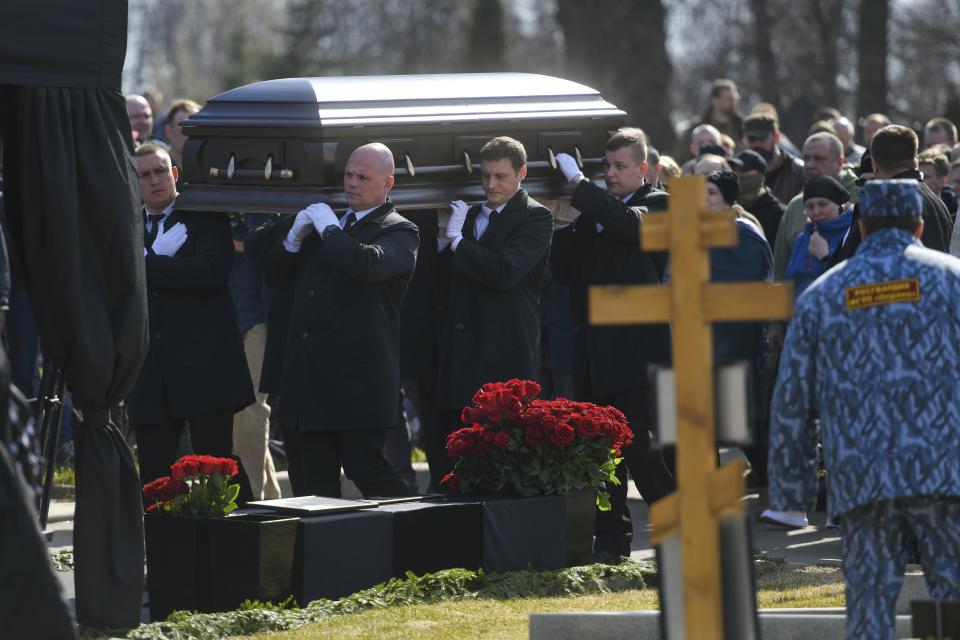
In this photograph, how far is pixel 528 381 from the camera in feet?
26.8

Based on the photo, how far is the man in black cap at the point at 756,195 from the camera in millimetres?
11180

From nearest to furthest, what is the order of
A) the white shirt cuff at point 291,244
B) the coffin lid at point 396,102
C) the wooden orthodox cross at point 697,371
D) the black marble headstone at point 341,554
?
the wooden orthodox cross at point 697,371 → the black marble headstone at point 341,554 → the white shirt cuff at point 291,244 → the coffin lid at point 396,102

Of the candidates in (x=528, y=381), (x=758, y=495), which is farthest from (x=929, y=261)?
(x=758, y=495)

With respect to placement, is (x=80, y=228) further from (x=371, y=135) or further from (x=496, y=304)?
(x=496, y=304)

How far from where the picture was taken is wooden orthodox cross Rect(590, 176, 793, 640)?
168 inches

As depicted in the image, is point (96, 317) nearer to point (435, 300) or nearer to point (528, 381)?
point (528, 381)

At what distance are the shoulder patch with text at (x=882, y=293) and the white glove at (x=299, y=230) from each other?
344 cm

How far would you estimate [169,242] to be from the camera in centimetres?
856

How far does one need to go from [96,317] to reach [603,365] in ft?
9.23

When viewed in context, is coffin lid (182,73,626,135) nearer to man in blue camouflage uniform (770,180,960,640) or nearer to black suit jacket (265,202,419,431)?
black suit jacket (265,202,419,431)

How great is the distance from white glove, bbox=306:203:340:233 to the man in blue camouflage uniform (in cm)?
317

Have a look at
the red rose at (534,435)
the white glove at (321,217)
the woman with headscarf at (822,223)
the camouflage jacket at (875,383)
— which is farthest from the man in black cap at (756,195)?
the camouflage jacket at (875,383)

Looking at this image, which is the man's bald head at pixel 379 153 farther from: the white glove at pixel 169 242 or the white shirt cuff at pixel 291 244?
the white glove at pixel 169 242

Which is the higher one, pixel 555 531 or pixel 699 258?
pixel 699 258
